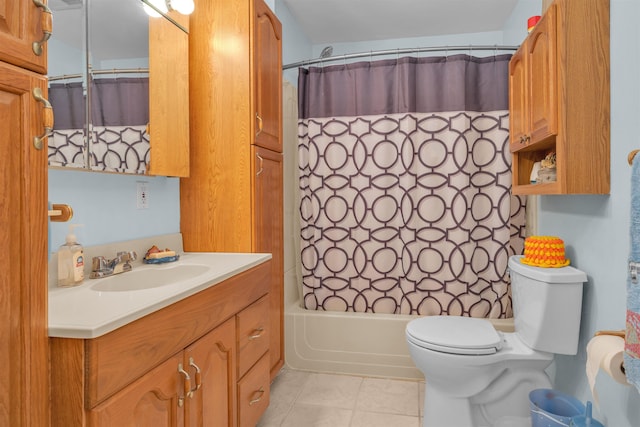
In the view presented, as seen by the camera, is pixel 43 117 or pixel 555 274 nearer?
pixel 43 117

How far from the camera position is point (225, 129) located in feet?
6.41

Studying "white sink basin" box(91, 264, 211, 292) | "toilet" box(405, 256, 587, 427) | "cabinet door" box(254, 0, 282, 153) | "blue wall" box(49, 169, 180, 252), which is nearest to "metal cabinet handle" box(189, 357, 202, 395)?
"white sink basin" box(91, 264, 211, 292)

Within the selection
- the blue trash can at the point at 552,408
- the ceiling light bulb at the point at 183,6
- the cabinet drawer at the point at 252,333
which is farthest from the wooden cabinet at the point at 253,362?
the ceiling light bulb at the point at 183,6

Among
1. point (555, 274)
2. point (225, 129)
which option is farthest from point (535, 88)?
point (225, 129)

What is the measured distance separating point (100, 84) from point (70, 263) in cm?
67

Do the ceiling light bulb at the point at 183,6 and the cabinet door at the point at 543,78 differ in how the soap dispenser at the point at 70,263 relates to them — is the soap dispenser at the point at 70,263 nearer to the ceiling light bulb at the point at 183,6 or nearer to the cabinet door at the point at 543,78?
the ceiling light bulb at the point at 183,6

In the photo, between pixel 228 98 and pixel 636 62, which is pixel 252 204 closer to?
pixel 228 98

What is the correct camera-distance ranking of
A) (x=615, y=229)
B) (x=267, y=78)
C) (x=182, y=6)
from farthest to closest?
(x=267, y=78) → (x=182, y=6) → (x=615, y=229)

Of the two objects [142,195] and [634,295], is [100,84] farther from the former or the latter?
[634,295]

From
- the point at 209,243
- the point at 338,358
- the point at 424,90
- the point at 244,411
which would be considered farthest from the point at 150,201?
the point at 424,90

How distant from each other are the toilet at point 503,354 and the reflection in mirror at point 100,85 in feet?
4.92

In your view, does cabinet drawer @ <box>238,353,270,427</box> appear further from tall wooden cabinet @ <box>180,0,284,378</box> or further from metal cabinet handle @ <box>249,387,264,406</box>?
tall wooden cabinet @ <box>180,0,284,378</box>

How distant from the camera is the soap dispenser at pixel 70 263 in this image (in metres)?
1.28

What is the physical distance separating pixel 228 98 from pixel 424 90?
4.07ft
